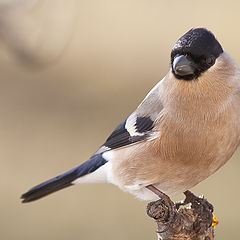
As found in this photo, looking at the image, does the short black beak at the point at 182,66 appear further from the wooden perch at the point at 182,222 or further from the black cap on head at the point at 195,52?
the wooden perch at the point at 182,222

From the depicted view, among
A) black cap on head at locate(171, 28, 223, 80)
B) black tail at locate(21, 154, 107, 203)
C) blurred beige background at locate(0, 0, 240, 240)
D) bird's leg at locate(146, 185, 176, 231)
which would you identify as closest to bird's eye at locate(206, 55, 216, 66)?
black cap on head at locate(171, 28, 223, 80)

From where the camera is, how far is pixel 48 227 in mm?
6633

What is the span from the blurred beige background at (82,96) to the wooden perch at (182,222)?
156 centimetres

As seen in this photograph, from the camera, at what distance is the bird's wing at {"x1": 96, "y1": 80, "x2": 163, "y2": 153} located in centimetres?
384

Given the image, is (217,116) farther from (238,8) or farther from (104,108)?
(238,8)

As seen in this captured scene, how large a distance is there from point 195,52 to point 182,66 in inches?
3.7

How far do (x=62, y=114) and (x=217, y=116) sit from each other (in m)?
4.88

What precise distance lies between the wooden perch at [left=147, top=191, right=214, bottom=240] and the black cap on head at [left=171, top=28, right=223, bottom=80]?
2.09 ft

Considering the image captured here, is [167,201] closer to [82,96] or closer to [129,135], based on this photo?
[129,135]

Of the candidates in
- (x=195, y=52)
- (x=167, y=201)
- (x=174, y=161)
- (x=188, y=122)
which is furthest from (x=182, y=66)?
(x=167, y=201)

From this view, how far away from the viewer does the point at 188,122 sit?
3.62m

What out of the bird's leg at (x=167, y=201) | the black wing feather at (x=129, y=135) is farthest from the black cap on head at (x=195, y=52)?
the bird's leg at (x=167, y=201)

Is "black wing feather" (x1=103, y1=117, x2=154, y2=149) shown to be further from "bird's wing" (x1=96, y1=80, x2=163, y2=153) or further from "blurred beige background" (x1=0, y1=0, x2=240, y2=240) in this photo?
"blurred beige background" (x1=0, y1=0, x2=240, y2=240)

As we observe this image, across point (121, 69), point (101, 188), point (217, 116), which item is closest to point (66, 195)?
point (101, 188)
